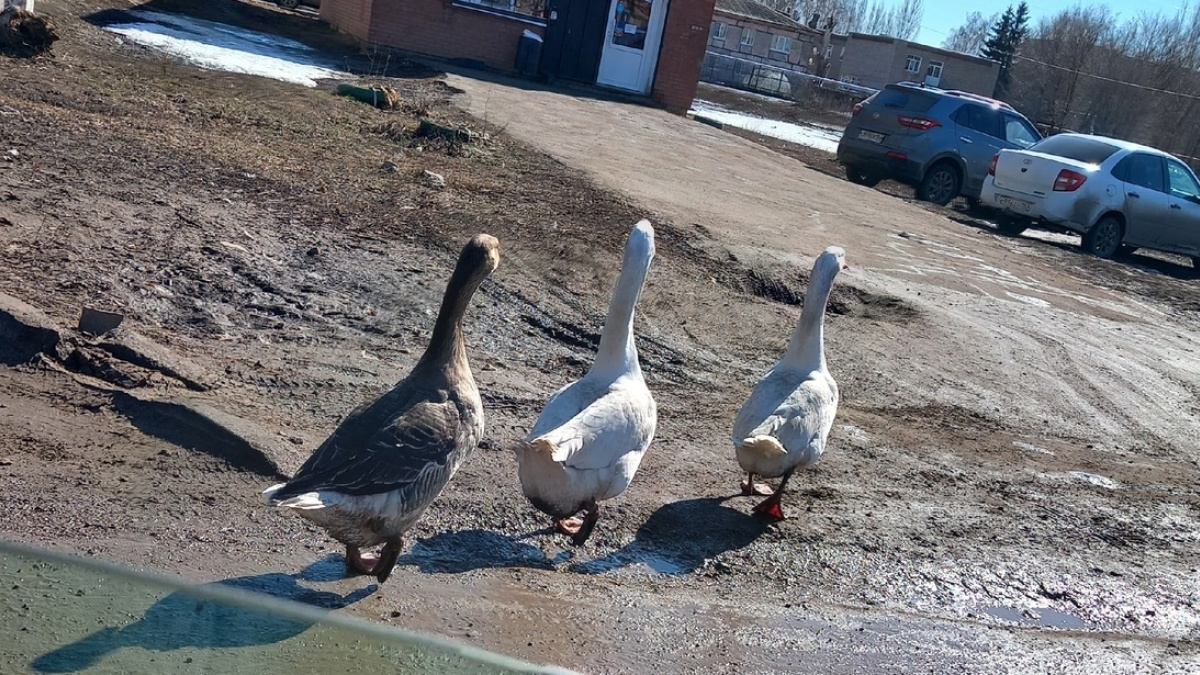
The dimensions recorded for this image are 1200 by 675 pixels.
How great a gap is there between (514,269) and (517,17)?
733 inches

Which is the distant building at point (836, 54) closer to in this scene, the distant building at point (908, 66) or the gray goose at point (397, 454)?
the distant building at point (908, 66)

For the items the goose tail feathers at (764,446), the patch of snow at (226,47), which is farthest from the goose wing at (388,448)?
the patch of snow at (226,47)

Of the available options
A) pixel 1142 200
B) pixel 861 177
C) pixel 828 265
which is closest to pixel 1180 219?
pixel 1142 200

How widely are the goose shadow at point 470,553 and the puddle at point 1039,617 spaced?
2.38 meters

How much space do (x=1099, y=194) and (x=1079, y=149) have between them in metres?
1.25

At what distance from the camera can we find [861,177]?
22531mm

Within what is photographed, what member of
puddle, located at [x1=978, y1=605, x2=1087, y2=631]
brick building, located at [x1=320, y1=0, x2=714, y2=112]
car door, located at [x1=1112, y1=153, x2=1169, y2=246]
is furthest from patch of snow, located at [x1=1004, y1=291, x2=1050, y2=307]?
brick building, located at [x1=320, y1=0, x2=714, y2=112]

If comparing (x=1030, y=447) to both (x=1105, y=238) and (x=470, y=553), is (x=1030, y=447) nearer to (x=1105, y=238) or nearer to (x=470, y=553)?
(x=470, y=553)

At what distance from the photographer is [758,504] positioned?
20.9 ft

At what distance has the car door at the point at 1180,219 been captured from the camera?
19.3m

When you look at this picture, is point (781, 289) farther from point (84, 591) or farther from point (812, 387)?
point (84, 591)

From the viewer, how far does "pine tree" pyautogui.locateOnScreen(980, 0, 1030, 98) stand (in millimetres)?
70625

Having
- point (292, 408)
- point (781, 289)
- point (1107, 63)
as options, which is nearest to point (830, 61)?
point (1107, 63)

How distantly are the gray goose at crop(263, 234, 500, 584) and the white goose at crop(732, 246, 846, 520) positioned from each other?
175 cm
